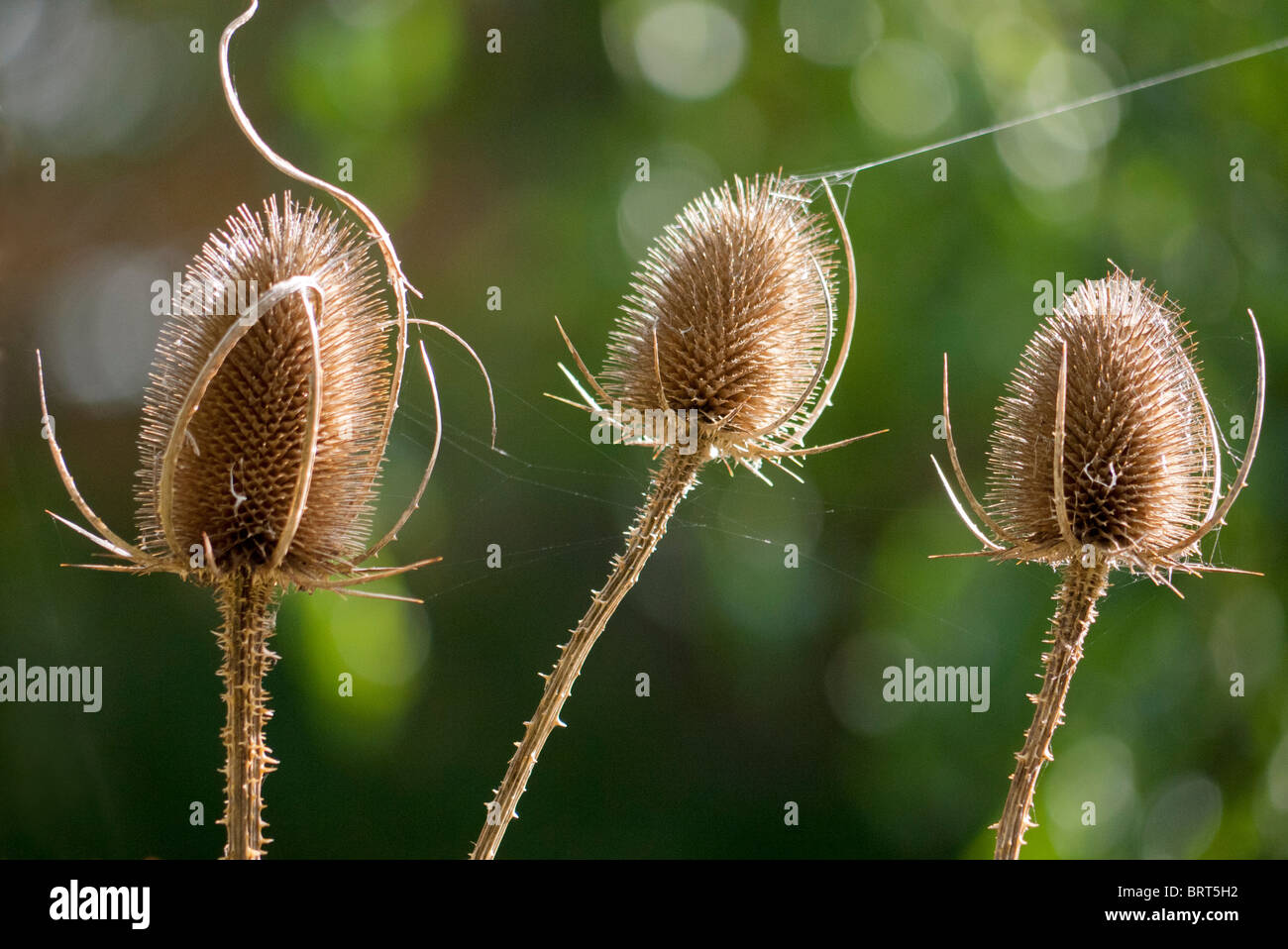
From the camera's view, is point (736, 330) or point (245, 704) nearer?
point (245, 704)

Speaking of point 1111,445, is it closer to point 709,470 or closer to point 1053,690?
point 1053,690

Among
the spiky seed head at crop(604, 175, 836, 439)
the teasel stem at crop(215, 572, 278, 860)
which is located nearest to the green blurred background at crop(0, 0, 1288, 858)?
the spiky seed head at crop(604, 175, 836, 439)

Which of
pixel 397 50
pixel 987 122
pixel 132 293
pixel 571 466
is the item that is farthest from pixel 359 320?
pixel 987 122

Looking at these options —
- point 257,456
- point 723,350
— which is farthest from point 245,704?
point 723,350

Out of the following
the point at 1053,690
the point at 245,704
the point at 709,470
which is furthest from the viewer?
the point at 709,470

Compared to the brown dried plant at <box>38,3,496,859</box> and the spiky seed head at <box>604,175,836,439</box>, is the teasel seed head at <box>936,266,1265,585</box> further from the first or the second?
the brown dried plant at <box>38,3,496,859</box>

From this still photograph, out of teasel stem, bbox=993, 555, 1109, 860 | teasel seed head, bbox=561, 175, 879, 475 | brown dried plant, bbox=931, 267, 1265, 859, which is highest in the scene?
teasel seed head, bbox=561, 175, 879, 475
